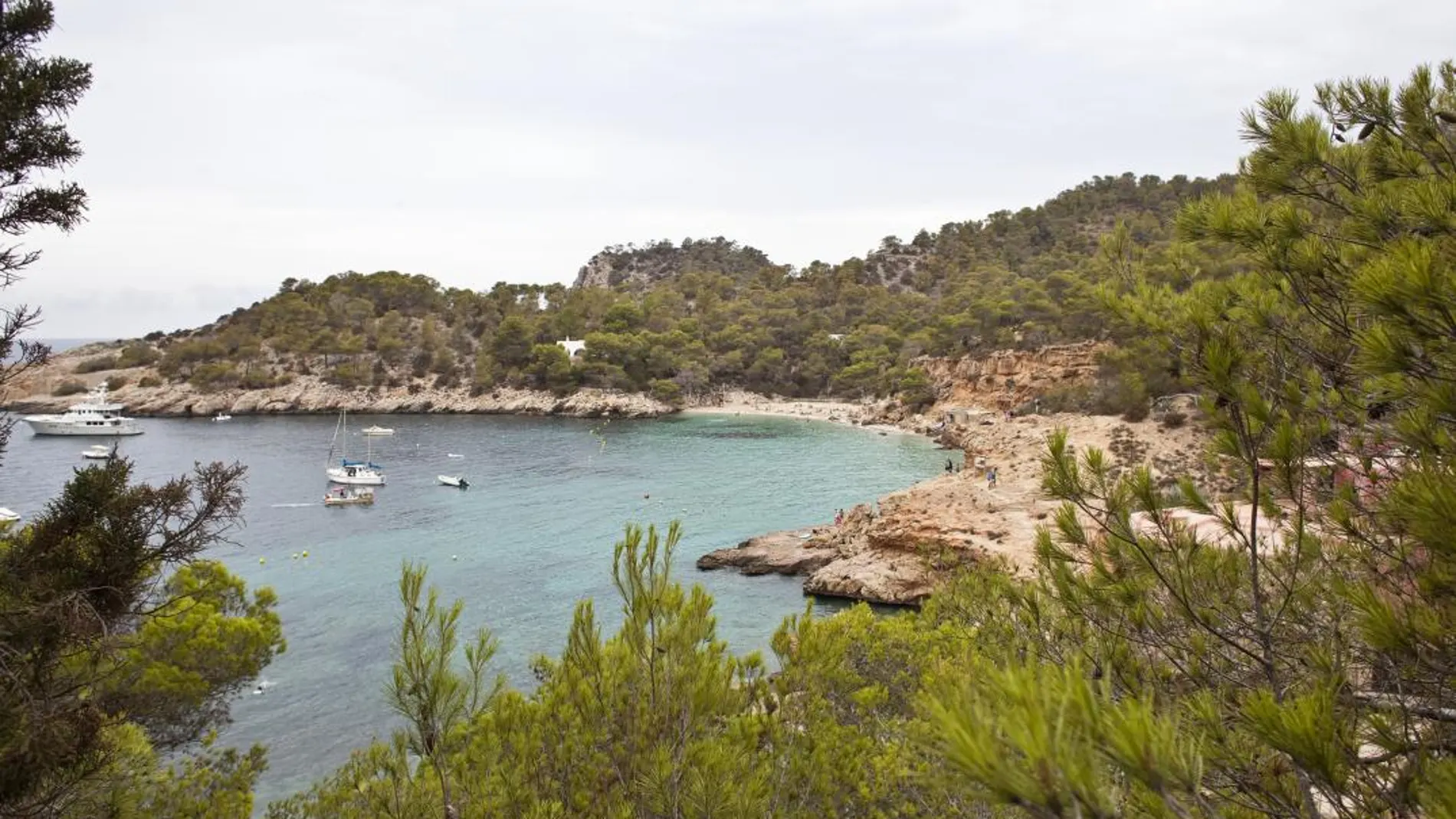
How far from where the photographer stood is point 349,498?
95.2 feet

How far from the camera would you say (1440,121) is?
2697mm

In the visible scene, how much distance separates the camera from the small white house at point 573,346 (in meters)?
60.4

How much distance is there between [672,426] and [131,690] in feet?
140

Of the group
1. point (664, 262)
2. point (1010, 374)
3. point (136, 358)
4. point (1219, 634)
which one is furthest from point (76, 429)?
point (664, 262)

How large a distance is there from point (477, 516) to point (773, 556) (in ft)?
39.1

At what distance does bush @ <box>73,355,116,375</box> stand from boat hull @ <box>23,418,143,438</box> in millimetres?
22531

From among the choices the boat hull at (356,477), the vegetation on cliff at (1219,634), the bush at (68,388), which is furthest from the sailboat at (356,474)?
the bush at (68,388)

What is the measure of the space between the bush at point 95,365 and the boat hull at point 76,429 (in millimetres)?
22531

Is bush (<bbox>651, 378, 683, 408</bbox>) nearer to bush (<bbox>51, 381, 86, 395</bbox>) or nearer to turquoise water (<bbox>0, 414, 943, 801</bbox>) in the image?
turquoise water (<bbox>0, 414, 943, 801</bbox>)

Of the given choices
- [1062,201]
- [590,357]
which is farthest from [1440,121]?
[1062,201]

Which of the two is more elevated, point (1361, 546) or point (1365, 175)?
point (1365, 175)

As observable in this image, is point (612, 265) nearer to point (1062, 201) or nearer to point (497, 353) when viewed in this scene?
point (497, 353)

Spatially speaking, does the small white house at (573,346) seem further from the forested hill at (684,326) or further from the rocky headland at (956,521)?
the rocky headland at (956,521)

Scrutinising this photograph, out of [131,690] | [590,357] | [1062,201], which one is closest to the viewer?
[131,690]
